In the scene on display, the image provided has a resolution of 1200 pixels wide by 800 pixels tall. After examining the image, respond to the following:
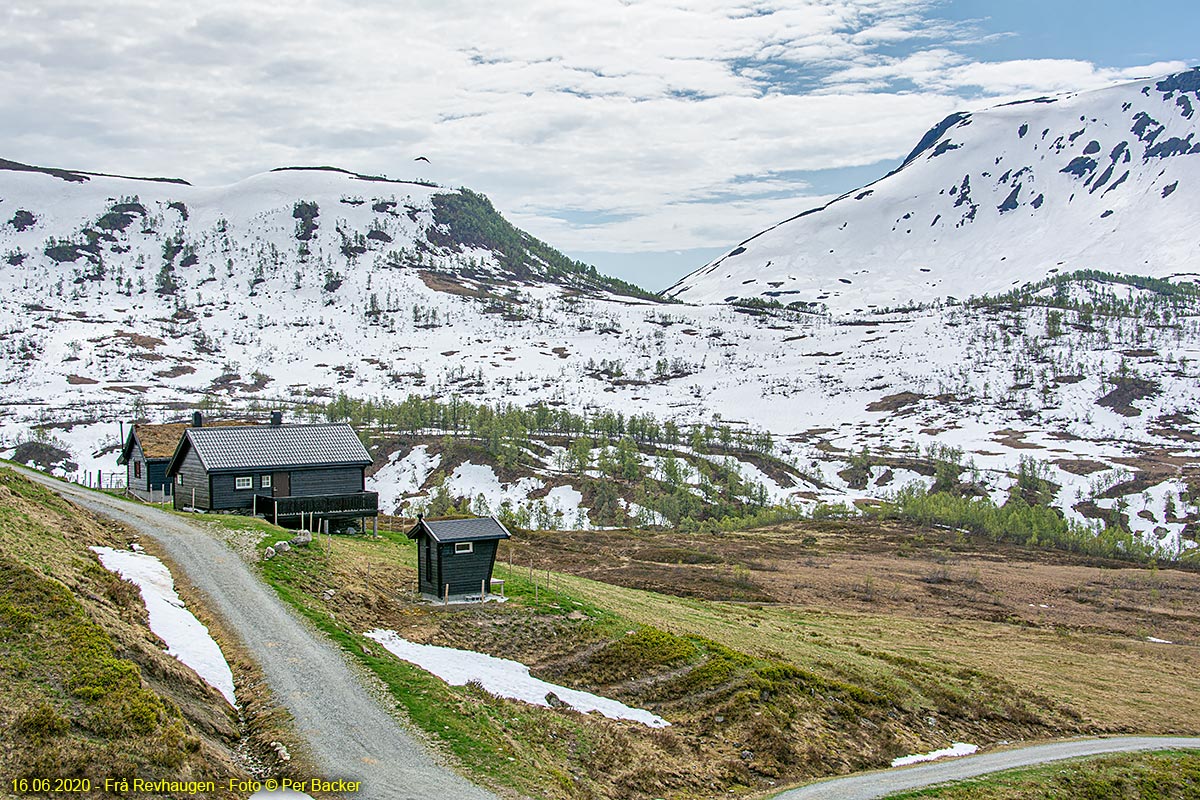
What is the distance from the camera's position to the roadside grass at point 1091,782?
940 inches

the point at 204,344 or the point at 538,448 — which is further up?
the point at 204,344

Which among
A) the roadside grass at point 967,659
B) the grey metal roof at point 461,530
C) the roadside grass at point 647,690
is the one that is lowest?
the roadside grass at point 967,659

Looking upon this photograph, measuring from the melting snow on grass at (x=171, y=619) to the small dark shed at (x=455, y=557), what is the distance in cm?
985

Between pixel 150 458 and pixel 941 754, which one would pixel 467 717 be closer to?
pixel 941 754

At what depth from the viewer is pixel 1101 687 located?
40.3 m

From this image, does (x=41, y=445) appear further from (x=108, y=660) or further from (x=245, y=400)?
(x=108, y=660)

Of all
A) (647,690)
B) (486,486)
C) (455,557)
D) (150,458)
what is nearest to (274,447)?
(150,458)

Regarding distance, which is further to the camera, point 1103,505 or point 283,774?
point 1103,505

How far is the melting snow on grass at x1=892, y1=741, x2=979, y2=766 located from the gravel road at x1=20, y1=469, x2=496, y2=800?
51.7 feet

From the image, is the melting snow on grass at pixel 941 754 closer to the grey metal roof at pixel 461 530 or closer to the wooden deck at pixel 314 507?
the grey metal roof at pixel 461 530

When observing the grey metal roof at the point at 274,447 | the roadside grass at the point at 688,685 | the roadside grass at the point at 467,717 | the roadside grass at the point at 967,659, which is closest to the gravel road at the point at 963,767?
the roadside grass at the point at 688,685

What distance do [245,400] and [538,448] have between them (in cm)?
6276

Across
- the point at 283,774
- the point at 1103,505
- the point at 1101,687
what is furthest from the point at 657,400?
the point at 283,774

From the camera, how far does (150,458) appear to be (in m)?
57.5
